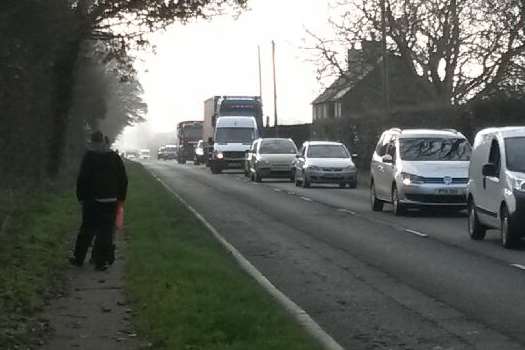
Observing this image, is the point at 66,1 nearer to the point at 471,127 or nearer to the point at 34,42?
the point at 34,42

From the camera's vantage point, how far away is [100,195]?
14.6 metres

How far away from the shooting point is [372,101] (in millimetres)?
69875

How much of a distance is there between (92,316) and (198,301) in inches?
38.2

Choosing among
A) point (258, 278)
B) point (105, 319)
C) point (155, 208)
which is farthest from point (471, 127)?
point (105, 319)

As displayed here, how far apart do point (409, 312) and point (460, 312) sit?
1.59 ft

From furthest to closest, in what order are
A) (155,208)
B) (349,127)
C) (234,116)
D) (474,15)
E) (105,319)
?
1. (234,116)
2. (349,127)
3. (474,15)
4. (155,208)
5. (105,319)

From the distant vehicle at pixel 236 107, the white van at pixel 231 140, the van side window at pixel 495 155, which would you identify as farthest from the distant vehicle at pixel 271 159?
the van side window at pixel 495 155

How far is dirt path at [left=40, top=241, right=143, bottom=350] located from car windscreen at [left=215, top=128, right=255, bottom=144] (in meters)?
43.2

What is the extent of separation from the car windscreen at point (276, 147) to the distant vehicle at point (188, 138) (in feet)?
134

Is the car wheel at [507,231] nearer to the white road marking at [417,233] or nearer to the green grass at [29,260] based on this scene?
the white road marking at [417,233]

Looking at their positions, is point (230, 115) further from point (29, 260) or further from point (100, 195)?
point (29, 260)

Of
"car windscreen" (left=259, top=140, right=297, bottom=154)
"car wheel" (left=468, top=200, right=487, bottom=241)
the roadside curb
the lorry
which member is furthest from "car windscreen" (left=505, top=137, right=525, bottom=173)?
the lorry

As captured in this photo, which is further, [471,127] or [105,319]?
[471,127]

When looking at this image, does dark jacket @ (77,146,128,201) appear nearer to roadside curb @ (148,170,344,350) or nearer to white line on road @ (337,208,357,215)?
roadside curb @ (148,170,344,350)
